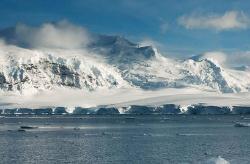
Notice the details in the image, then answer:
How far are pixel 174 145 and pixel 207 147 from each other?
5.18m

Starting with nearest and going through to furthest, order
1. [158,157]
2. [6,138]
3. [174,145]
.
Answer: [158,157]
[174,145]
[6,138]

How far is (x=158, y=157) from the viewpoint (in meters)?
75.7

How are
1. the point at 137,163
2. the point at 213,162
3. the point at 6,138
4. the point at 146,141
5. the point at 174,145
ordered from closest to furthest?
the point at 213,162 < the point at 137,163 < the point at 174,145 < the point at 146,141 < the point at 6,138

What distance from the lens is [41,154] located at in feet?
258

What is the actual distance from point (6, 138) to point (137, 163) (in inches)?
1642

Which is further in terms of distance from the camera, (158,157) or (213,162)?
(158,157)

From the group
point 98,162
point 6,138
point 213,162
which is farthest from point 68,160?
point 6,138

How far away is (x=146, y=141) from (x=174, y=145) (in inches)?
344

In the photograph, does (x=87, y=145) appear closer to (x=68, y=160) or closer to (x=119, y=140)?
(x=119, y=140)

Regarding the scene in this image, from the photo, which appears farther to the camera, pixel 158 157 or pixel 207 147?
pixel 207 147

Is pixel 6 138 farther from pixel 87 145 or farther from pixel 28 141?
pixel 87 145

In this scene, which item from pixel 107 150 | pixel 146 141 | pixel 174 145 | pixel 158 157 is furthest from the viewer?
pixel 146 141

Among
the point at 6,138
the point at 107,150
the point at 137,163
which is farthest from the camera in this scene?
the point at 6,138

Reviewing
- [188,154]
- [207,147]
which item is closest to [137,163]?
[188,154]
